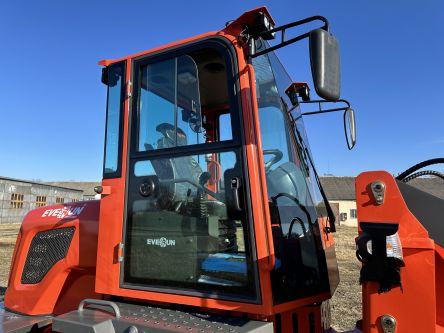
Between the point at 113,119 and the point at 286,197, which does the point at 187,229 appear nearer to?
the point at 286,197

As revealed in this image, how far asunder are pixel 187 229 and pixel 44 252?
1.46 meters

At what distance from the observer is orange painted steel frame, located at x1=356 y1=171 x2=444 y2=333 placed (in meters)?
1.75

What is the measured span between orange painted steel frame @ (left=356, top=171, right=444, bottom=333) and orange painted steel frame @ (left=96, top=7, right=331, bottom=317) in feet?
1.59

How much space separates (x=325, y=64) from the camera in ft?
6.25

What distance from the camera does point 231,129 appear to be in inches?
88.5

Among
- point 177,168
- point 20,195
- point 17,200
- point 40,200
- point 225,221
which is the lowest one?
point 225,221

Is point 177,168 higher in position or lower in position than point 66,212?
higher

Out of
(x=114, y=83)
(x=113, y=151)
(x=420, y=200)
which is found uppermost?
(x=114, y=83)

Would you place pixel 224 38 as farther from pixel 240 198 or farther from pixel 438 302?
pixel 438 302

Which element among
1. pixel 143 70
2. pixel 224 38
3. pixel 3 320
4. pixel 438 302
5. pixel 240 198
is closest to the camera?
pixel 438 302

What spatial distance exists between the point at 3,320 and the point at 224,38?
2564 mm

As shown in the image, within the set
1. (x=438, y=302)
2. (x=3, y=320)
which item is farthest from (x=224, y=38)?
(x=3, y=320)

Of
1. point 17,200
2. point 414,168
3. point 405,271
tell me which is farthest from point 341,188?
point 405,271

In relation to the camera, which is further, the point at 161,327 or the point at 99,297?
the point at 99,297
